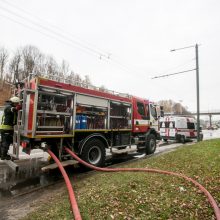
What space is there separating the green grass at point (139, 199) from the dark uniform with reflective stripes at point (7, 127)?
3019 millimetres

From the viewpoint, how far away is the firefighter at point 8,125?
6.77 m

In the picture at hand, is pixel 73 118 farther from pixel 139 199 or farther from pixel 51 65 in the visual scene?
pixel 51 65

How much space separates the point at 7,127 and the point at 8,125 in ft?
0.24

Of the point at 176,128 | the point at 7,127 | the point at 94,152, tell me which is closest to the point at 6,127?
the point at 7,127

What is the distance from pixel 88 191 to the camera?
4812 mm

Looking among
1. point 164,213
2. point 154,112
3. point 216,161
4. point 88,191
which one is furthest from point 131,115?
point 164,213

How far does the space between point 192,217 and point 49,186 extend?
393cm

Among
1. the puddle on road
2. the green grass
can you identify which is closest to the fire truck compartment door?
the puddle on road

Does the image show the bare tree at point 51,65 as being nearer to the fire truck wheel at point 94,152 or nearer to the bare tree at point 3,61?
the bare tree at point 3,61

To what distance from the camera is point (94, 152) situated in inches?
315

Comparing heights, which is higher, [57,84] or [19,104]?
[57,84]

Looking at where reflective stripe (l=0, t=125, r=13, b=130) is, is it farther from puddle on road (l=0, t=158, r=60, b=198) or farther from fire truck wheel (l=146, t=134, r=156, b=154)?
fire truck wheel (l=146, t=134, r=156, b=154)

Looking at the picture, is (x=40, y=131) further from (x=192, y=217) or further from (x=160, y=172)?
(x=192, y=217)

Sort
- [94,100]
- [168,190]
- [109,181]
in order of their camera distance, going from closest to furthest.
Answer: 1. [168,190]
2. [109,181]
3. [94,100]
